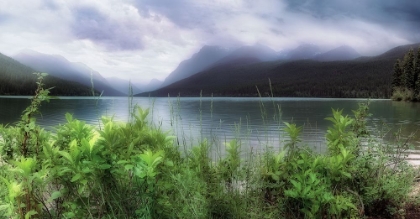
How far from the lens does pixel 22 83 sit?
153m

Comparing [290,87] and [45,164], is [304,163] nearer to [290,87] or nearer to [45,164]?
[45,164]

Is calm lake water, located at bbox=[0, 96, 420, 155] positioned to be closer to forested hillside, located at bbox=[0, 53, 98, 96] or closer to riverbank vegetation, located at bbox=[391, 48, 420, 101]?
riverbank vegetation, located at bbox=[391, 48, 420, 101]

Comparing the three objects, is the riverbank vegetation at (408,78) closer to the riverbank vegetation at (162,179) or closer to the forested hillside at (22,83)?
the riverbank vegetation at (162,179)

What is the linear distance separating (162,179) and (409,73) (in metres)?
82.3

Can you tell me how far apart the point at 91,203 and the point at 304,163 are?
7.70ft

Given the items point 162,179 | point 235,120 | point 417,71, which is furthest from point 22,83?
point 162,179

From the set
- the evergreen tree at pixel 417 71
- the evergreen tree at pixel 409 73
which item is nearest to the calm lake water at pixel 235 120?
the evergreen tree at pixel 417 71

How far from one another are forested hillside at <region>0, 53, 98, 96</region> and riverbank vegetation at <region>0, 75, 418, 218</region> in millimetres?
147117

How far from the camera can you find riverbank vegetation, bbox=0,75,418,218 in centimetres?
314

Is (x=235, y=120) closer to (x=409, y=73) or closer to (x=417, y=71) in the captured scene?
(x=409, y=73)

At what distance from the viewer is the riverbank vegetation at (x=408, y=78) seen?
72.6m

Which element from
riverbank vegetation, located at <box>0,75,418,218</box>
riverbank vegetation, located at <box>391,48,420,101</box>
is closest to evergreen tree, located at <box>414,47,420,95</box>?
riverbank vegetation, located at <box>391,48,420,101</box>

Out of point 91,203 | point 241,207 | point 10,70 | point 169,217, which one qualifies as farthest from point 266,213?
point 10,70

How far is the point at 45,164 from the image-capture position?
3.41 meters
